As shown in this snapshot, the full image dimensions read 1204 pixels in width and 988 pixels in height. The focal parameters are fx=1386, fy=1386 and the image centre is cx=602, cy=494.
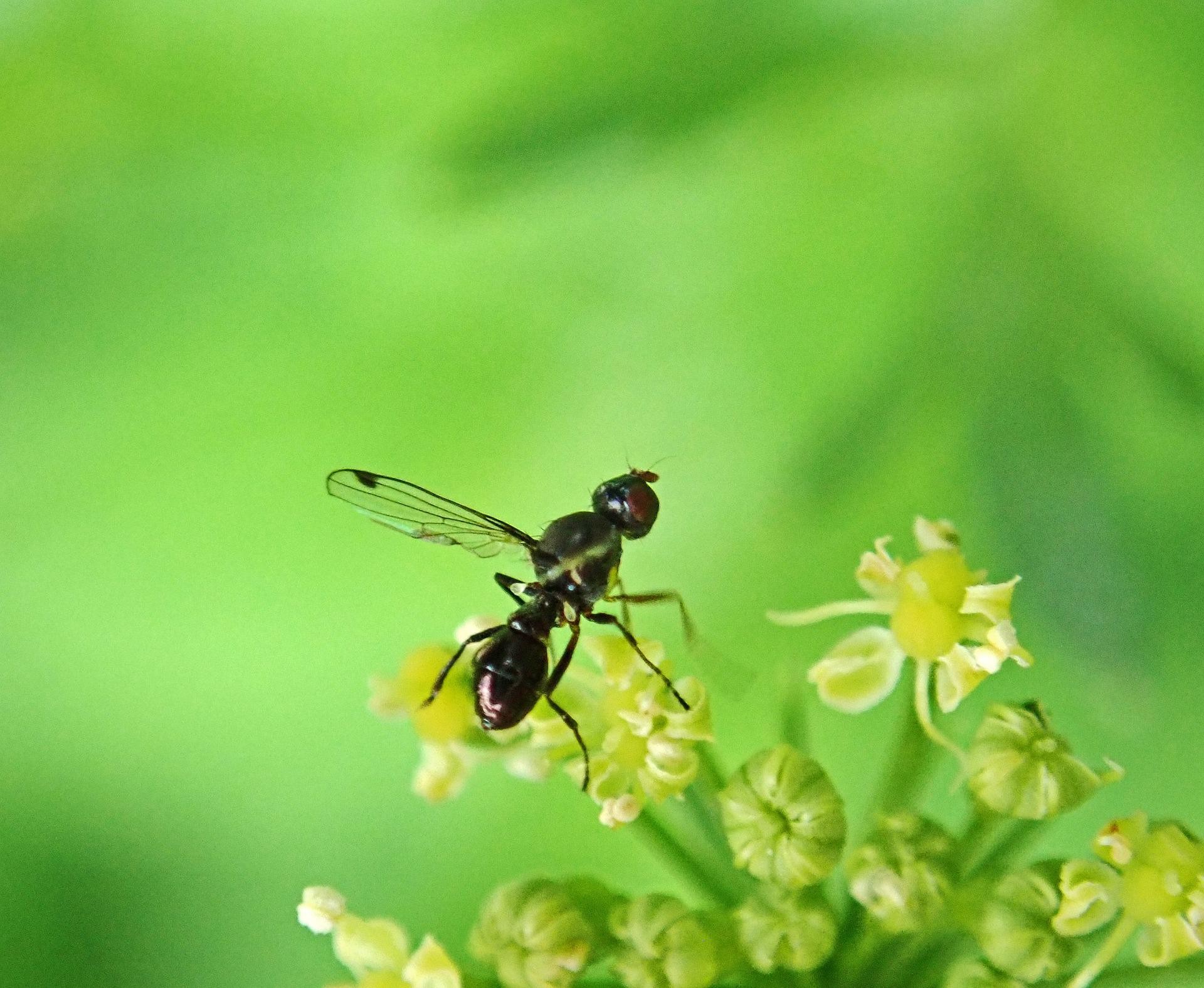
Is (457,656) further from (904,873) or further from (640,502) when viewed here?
(904,873)

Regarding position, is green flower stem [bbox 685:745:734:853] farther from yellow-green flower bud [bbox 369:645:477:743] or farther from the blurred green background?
the blurred green background

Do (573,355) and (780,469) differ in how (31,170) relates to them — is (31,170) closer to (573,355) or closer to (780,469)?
(573,355)

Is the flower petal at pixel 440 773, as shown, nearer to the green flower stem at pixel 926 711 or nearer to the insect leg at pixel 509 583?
the insect leg at pixel 509 583

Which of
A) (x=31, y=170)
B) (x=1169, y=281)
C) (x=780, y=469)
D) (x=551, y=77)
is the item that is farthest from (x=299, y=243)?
(x=1169, y=281)

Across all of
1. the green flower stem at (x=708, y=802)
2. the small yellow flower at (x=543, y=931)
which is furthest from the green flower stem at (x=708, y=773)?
the small yellow flower at (x=543, y=931)

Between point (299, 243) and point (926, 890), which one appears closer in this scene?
point (926, 890)

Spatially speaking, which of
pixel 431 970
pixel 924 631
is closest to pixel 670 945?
pixel 431 970

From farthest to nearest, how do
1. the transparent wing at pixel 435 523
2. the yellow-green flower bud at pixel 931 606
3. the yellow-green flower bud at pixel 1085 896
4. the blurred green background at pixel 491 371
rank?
the blurred green background at pixel 491 371, the transparent wing at pixel 435 523, the yellow-green flower bud at pixel 931 606, the yellow-green flower bud at pixel 1085 896
